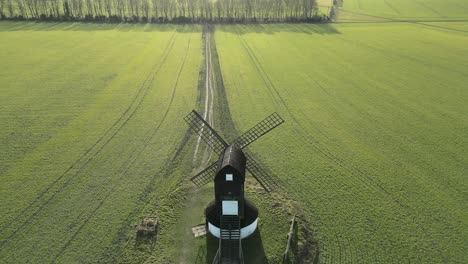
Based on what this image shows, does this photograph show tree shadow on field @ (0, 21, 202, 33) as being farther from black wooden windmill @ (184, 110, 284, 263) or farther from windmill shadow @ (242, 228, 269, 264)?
Answer: windmill shadow @ (242, 228, 269, 264)

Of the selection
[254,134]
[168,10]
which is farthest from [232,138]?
[168,10]

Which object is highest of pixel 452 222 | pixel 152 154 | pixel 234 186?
pixel 234 186

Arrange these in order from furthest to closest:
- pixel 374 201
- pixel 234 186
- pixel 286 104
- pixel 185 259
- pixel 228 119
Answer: pixel 286 104, pixel 228 119, pixel 374 201, pixel 185 259, pixel 234 186

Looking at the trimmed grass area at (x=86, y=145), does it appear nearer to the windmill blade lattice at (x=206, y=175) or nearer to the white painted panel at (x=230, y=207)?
the windmill blade lattice at (x=206, y=175)

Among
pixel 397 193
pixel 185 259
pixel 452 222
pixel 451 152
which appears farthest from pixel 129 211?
pixel 451 152

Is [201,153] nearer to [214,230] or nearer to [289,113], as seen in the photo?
[214,230]

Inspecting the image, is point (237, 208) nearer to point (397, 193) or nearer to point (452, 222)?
point (397, 193)

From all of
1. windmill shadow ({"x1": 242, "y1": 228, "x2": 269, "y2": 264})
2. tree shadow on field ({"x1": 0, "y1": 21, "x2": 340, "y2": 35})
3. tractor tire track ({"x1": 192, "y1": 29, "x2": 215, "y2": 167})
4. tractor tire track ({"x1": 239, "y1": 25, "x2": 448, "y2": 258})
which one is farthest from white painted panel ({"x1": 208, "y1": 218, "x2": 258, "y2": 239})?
tree shadow on field ({"x1": 0, "y1": 21, "x2": 340, "y2": 35})
